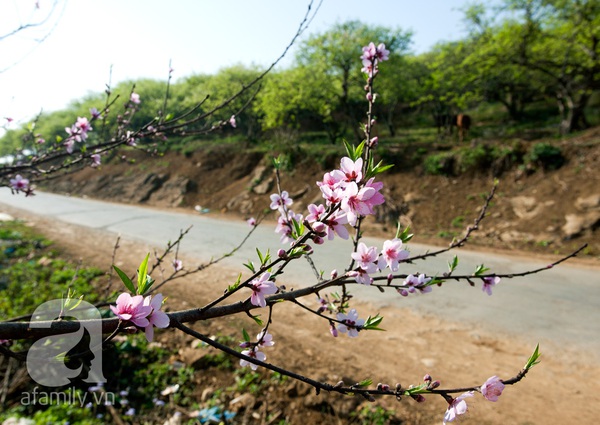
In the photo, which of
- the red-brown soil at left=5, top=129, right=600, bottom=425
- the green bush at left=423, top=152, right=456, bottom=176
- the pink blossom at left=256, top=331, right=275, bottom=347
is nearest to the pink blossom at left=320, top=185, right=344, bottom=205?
the pink blossom at left=256, top=331, right=275, bottom=347

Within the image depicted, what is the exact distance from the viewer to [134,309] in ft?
3.21

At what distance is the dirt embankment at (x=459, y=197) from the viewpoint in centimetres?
903

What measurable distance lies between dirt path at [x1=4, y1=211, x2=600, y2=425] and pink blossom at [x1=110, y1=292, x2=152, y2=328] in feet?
8.88

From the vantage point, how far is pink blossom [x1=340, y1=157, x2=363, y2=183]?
1.09 metres

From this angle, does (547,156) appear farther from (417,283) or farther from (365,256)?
(365,256)

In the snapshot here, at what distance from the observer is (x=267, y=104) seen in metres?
21.2

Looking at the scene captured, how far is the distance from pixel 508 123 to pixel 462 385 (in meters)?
21.9

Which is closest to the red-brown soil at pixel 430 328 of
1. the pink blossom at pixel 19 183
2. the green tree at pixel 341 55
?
the pink blossom at pixel 19 183

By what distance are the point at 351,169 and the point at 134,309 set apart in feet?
2.50

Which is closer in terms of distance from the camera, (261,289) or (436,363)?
(261,289)

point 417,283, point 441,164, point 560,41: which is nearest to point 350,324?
point 417,283

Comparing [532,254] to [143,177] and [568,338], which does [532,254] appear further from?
[143,177]

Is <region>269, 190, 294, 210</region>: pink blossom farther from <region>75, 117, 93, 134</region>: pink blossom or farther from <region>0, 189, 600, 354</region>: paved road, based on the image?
<region>0, 189, 600, 354</region>: paved road

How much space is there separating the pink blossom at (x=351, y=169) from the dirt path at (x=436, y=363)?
9.25 ft
